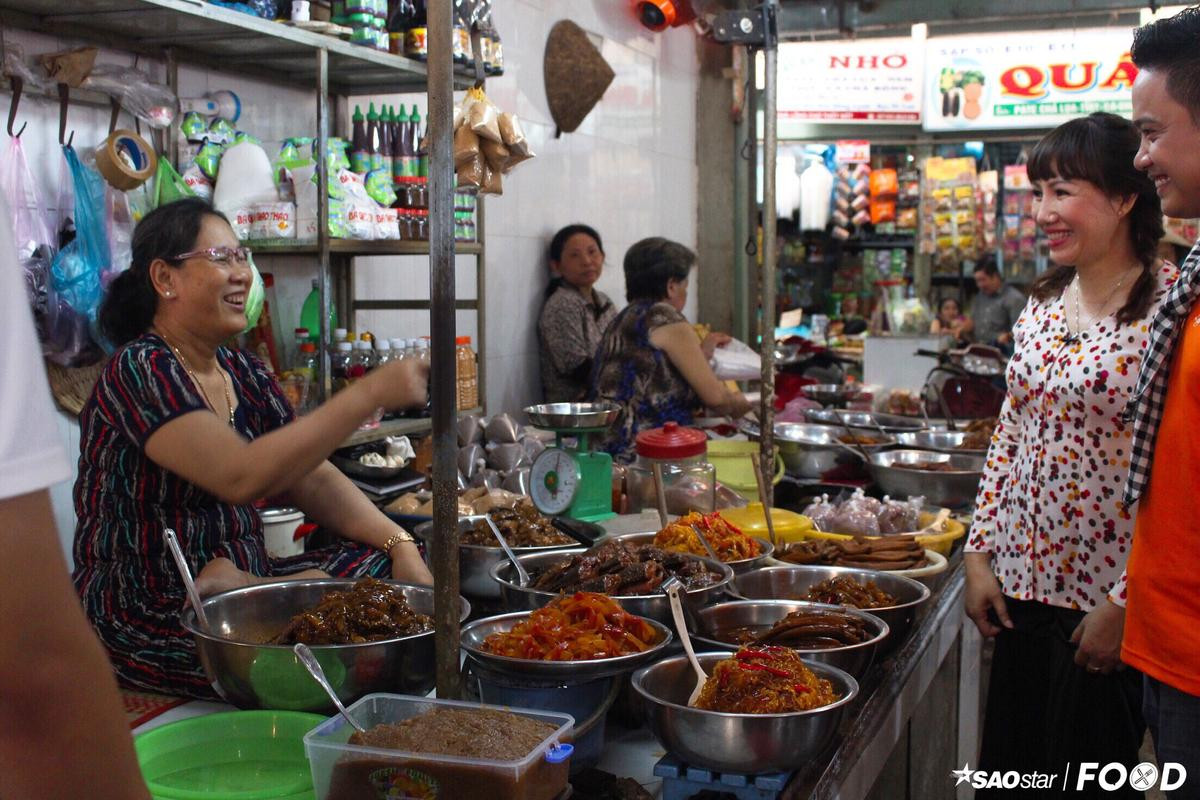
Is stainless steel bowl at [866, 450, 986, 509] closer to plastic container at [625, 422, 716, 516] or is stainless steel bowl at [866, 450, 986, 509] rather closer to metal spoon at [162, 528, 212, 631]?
plastic container at [625, 422, 716, 516]

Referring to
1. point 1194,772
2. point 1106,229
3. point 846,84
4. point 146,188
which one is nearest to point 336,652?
point 1194,772

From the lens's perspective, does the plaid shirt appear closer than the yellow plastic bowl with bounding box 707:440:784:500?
Yes

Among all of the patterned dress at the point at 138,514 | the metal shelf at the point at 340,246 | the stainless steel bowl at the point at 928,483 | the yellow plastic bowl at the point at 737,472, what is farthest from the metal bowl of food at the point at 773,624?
the metal shelf at the point at 340,246

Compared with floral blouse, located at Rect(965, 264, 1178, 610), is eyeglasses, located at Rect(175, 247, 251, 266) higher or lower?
higher

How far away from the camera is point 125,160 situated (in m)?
3.51

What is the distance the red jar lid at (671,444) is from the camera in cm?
324

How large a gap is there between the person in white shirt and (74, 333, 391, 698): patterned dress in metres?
1.47

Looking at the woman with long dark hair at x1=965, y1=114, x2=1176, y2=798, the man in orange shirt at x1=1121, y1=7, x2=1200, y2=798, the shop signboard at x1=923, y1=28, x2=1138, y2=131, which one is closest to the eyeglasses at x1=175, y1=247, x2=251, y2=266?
the woman with long dark hair at x1=965, y1=114, x2=1176, y2=798

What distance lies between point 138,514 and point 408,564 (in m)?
0.57

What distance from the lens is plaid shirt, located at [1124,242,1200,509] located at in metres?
1.80

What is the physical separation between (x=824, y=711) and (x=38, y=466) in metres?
1.20

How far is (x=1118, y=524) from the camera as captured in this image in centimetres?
230

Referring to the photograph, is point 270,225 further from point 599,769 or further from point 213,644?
point 599,769

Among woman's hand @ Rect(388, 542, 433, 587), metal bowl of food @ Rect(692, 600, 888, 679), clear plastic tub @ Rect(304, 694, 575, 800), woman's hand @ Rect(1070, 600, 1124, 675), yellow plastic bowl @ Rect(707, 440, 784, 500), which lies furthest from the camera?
yellow plastic bowl @ Rect(707, 440, 784, 500)
